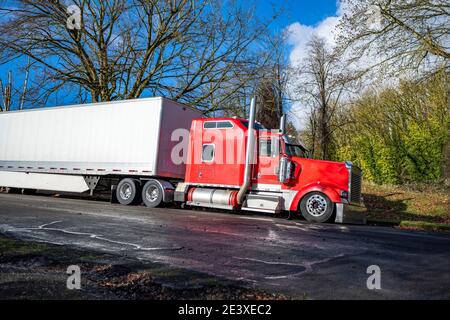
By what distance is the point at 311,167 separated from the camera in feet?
36.6

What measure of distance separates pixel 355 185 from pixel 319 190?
1361 mm

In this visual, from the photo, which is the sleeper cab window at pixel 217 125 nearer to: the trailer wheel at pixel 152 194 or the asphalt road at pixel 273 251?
the trailer wheel at pixel 152 194

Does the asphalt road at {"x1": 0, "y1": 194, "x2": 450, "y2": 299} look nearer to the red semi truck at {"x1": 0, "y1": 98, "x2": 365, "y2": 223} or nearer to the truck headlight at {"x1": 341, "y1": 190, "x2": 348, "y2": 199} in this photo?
the truck headlight at {"x1": 341, "y1": 190, "x2": 348, "y2": 199}

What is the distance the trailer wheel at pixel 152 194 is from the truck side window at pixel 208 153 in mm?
1992

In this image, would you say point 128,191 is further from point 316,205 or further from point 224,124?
point 316,205

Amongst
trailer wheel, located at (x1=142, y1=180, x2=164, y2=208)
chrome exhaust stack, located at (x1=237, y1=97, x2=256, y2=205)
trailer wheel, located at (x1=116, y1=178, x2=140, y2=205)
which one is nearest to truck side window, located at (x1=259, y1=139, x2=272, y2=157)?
chrome exhaust stack, located at (x1=237, y1=97, x2=256, y2=205)

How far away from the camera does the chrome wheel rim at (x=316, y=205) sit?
10.6m

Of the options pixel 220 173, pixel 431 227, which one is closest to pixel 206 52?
pixel 220 173

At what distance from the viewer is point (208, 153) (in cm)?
1257

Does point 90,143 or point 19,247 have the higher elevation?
point 90,143

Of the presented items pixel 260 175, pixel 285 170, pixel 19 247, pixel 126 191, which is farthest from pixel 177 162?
pixel 19 247

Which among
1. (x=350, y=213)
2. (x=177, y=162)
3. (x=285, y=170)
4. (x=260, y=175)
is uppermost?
(x=177, y=162)

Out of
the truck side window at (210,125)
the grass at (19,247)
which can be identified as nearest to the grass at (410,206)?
the truck side window at (210,125)
